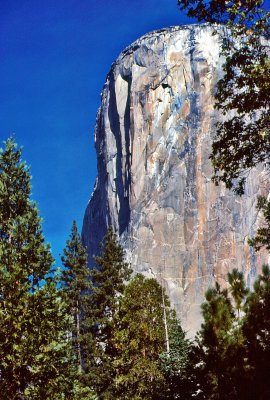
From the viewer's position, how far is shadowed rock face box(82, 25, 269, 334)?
3066 inches

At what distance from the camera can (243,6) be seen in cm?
973

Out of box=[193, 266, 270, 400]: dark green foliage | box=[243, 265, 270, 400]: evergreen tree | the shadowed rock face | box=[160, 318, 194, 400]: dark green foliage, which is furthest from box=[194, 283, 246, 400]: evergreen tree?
the shadowed rock face

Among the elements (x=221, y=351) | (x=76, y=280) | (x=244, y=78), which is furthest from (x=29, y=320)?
(x=76, y=280)

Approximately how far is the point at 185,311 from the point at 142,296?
4328 cm

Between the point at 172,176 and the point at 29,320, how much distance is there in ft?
246

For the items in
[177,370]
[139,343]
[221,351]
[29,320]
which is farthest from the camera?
[139,343]

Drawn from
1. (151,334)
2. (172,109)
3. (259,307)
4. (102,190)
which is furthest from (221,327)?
(102,190)

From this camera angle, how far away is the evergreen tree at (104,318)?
28.9 metres

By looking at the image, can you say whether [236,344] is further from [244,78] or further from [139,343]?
[139,343]

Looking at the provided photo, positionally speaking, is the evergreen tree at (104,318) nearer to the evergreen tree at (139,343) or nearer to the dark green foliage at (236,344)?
the evergreen tree at (139,343)

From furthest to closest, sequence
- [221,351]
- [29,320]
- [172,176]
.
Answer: [172,176] → [221,351] → [29,320]

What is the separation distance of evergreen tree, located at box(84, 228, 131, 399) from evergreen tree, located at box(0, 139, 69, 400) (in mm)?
17108

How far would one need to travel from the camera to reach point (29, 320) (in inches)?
456

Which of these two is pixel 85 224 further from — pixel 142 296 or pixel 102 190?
pixel 142 296
